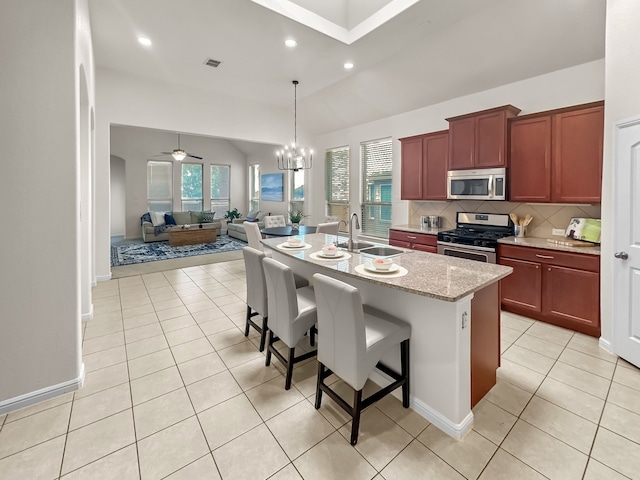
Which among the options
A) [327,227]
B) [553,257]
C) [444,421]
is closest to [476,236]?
[553,257]

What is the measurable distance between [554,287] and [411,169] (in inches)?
104

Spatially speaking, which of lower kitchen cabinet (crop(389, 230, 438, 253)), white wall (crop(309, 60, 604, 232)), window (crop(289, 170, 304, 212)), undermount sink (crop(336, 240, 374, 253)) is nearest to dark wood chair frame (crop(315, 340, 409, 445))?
undermount sink (crop(336, 240, 374, 253))

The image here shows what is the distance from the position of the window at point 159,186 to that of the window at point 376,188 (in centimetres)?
697

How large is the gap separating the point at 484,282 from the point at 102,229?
5481 mm

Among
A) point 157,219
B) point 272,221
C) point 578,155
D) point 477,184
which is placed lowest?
point 272,221

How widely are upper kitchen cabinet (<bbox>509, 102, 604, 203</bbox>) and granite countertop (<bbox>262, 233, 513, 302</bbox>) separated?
196cm

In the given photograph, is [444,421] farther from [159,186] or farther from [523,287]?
[159,186]

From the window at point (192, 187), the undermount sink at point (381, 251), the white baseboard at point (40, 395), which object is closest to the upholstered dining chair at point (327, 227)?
the undermount sink at point (381, 251)

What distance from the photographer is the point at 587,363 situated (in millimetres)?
2518

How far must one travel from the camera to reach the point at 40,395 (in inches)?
81.1

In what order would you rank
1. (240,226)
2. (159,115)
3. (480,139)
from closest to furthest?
(480,139) < (159,115) < (240,226)

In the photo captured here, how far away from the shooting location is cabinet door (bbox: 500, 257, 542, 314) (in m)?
3.28

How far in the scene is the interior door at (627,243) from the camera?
2.40 meters

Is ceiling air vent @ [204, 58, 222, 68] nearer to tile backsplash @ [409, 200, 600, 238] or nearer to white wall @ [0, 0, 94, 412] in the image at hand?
white wall @ [0, 0, 94, 412]
